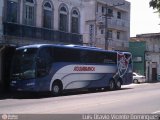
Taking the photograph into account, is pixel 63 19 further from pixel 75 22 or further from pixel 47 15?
pixel 47 15

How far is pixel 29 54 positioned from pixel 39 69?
1.16 meters

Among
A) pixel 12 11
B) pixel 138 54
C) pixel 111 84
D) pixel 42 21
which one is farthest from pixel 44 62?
pixel 138 54

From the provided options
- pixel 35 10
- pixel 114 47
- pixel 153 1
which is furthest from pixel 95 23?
pixel 153 1

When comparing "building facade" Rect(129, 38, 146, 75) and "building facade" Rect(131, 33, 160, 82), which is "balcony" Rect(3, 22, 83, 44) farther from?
"building facade" Rect(131, 33, 160, 82)

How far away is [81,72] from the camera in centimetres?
2820

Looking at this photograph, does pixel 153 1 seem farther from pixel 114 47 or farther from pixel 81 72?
pixel 114 47

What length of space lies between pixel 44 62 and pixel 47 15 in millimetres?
10141

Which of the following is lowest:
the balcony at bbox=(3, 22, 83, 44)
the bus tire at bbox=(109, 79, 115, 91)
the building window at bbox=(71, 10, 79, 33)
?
the bus tire at bbox=(109, 79, 115, 91)

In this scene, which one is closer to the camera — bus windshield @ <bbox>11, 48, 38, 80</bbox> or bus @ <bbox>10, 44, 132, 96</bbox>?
bus windshield @ <bbox>11, 48, 38, 80</bbox>

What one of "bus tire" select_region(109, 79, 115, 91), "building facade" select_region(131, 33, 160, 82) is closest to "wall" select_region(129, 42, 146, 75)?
"building facade" select_region(131, 33, 160, 82)

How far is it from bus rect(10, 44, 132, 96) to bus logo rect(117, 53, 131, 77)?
1.32 ft

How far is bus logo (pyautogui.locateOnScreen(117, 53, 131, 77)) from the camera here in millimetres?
33281

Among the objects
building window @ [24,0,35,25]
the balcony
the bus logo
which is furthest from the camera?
the bus logo

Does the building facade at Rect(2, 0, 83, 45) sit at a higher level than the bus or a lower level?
higher
